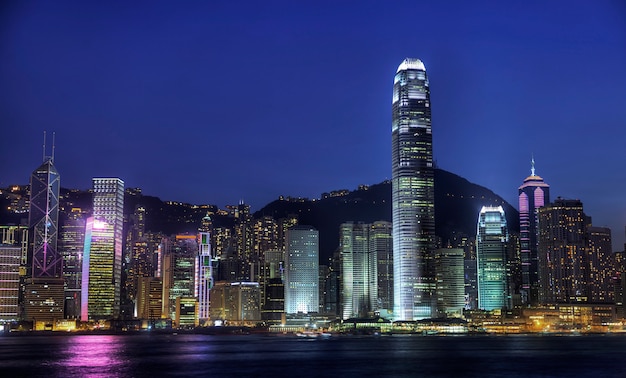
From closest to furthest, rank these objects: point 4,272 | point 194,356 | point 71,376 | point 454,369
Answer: point 71,376 → point 454,369 → point 194,356 → point 4,272

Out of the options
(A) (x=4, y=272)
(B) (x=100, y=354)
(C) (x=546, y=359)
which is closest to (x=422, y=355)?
(C) (x=546, y=359)

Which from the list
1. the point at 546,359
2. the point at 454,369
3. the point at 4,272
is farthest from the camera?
the point at 4,272

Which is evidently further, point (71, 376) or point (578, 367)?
point (578, 367)

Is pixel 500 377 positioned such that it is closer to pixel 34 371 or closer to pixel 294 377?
pixel 294 377

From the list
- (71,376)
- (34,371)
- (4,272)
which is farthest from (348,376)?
(4,272)

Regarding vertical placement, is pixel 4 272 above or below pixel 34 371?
above

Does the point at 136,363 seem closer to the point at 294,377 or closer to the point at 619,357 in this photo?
the point at 294,377

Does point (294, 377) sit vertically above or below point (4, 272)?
below

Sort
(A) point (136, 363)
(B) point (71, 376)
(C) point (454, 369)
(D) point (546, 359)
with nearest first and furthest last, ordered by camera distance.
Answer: (B) point (71, 376), (C) point (454, 369), (A) point (136, 363), (D) point (546, 359)

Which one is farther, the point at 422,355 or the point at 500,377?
the point at 422,355
